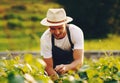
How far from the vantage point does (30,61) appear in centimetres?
404

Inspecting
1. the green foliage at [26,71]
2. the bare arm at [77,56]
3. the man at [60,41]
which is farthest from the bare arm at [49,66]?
the green foliage at [26,71]

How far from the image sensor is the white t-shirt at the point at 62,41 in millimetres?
6223

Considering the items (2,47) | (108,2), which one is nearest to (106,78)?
(2,47)

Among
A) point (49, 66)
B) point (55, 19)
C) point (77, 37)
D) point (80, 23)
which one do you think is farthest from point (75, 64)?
point (80, 23)

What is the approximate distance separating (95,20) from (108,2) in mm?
1273

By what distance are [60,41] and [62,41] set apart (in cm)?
2

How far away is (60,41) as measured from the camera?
6438 millimetres

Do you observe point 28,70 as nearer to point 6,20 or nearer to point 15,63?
point 15,63

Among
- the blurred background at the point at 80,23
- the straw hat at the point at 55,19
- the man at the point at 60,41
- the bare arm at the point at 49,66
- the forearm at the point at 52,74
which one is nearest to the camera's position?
the forearm at the point at 52,74

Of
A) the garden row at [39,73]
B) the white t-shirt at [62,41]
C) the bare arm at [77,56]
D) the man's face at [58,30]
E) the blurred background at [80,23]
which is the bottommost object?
the blurred background at [80,23]

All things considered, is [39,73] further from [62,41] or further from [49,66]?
[62,41]

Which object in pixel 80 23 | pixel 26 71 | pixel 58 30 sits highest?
pixel 26 71

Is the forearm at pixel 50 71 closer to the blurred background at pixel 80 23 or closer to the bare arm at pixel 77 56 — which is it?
the bare arm at pixel 77 56

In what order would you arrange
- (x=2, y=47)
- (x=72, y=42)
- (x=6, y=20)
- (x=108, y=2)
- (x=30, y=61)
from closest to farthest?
1. (x=30, y=61)
2. (x=72, y=42)
3. (x=2, y=47)
4. (x=108, y=2)
5. (x=6, y=20)
